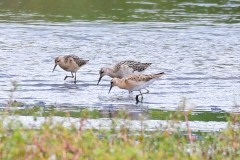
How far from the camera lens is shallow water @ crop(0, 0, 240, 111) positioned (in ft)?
51.4

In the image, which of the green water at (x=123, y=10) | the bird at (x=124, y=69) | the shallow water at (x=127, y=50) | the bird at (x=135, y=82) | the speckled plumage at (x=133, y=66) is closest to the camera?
the shallow water at (x=127, y=50)

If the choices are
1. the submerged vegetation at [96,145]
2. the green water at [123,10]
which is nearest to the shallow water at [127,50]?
the green water at [123,10]

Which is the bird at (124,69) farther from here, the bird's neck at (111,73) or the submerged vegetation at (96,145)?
the submerged vegetation at (96,145)

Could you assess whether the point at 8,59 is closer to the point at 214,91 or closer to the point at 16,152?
the point at 214,91

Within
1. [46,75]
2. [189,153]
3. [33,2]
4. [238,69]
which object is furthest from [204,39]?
[189,153]

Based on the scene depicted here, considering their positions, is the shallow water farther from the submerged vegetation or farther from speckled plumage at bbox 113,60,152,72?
the submerged vegetation

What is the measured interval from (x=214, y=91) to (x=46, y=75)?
152 inches

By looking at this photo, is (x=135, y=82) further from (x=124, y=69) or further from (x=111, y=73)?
(x=124, y=69)

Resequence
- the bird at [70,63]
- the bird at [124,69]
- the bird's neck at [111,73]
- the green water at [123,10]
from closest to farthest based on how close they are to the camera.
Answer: the bird's neck at [111,73]
the bird at [124,69]
the bird at [70,63]
the green water at [123,10]

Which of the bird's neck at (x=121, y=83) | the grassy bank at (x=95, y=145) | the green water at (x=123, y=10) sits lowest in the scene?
the green water at (x=123, y=10)

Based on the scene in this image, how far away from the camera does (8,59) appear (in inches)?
793

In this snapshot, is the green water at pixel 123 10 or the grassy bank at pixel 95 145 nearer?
the grassy bank at pixel 95 145

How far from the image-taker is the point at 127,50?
22.4 metres

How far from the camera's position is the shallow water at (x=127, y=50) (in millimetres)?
15656
